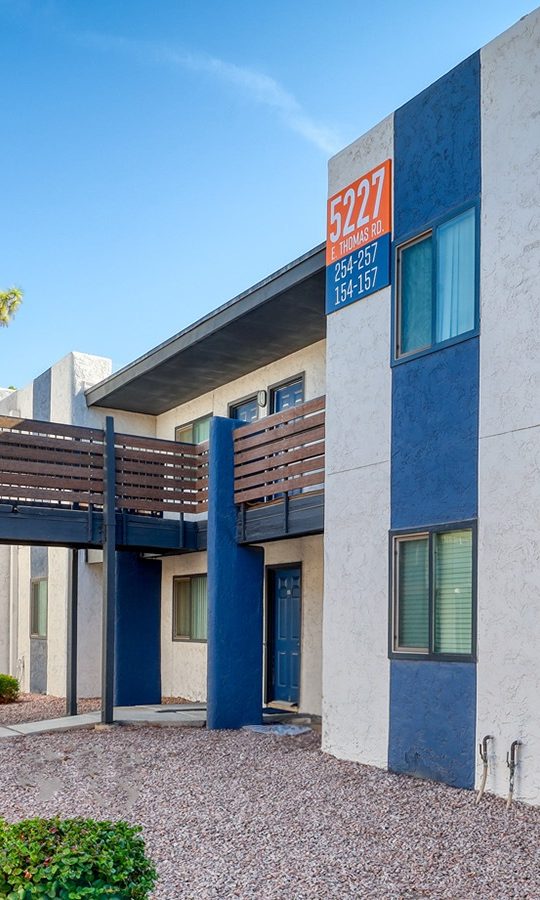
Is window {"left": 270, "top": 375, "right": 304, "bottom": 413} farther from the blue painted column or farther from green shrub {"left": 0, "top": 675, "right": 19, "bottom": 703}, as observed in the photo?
green shrub {"left": 0, "top": 675, "right": 19, "bottom": 703}

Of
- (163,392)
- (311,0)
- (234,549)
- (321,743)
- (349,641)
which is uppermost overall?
(311,0)

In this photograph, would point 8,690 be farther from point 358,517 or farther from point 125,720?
point 358,517

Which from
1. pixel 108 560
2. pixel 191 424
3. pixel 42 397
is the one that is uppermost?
pixel 42 397

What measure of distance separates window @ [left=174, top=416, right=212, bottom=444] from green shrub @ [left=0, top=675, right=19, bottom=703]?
5.46m

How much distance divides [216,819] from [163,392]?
10.1 meters

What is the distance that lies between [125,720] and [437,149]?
795cm

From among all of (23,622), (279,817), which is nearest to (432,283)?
(279,817)

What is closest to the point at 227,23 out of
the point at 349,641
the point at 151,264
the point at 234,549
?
the point at 234,549

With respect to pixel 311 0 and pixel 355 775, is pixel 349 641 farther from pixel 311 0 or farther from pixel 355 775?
pixel 311 0

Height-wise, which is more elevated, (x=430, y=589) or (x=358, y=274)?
(x=358, y=274)

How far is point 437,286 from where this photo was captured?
8.85 metres

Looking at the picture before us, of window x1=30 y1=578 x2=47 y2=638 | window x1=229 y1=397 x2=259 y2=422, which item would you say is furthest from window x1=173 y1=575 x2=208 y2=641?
window x1=30 y1=578 x2=47 y2=638

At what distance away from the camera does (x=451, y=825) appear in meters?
6.82

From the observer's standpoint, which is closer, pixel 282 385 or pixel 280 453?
pixel 280 453
